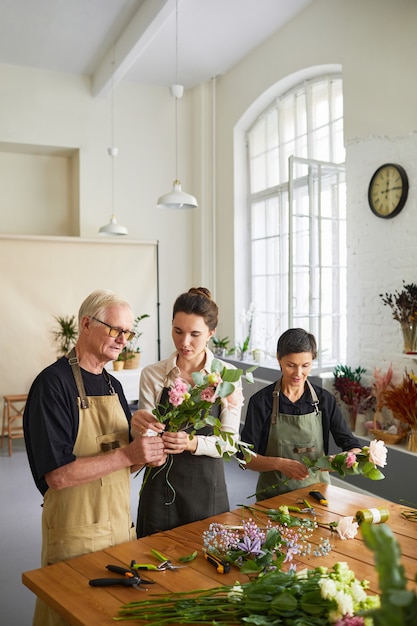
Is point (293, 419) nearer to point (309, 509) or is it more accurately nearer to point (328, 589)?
point (309, 509)

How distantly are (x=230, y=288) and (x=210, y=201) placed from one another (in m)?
1.33

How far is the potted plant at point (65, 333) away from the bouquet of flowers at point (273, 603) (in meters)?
5.98

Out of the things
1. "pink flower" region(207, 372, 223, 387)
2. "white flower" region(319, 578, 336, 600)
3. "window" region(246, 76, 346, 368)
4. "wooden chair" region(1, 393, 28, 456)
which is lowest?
"wooden chair" region(1, 393, 28, 456)

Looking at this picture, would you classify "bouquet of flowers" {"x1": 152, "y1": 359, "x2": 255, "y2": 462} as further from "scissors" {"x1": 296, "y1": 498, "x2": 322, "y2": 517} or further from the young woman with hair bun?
"scissors" {"x1": 296, "y1": 498, "x2": 322, "y2": 517}

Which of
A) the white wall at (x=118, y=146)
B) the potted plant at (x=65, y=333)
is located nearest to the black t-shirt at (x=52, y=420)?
the potted plant at (x=65, y=333)

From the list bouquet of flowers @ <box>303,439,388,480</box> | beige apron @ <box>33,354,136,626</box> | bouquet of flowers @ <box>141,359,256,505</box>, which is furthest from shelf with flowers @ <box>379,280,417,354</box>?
beige apron @ <box>33,354,136,626</box>

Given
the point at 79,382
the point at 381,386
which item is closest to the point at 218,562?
the point at 79,382

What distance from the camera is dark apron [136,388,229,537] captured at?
2402 mm

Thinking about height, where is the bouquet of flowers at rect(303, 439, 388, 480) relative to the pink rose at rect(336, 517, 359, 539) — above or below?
above

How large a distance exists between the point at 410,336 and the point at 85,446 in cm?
323

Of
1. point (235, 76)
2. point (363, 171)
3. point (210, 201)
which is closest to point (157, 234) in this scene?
point (210, 201)

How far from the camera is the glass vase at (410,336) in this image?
4.57 m

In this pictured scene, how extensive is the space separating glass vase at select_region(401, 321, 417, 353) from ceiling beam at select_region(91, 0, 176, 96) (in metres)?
3.60

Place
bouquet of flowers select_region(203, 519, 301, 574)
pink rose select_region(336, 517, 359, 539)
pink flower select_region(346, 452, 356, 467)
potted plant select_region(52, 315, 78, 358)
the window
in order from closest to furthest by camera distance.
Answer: bouquet of flowers select_region(203, 519, 301, 574)
pink rose select_region(336, 517, 359, 539)
pink flower select_region(346, 452, 356, 467)
the window
potted plant select_region(52, 315, 78, 358)
